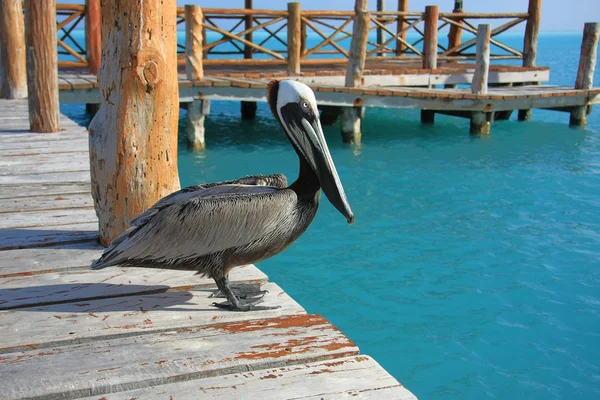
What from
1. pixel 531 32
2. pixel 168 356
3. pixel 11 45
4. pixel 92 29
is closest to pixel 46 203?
pixel 168 356

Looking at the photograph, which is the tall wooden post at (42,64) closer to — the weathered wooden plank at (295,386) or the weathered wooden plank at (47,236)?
the weathered wooden plank at (47,236)

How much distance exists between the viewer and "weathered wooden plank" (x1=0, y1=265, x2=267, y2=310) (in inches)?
107

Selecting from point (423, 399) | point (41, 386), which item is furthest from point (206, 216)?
point (423, 399)

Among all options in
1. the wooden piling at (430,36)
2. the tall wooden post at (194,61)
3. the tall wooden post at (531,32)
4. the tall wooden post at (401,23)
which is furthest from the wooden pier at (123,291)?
the tall wooden post at (401,23)

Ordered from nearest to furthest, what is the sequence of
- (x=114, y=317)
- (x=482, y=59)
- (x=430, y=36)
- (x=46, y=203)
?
(x=114, y=317)
(x=46, y=203)
(x=482, y=59)
(x=430, y=36)

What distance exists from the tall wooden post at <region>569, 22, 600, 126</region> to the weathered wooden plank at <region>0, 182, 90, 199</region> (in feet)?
34.8

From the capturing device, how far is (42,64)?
6.09m

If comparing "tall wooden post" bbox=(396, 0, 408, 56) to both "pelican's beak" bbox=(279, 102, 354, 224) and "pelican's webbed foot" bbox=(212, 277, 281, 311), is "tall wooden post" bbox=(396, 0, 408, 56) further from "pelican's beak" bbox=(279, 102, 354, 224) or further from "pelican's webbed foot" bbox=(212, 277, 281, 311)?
"pelican's webbed foot" bbox=(212, 277, 281, 311)

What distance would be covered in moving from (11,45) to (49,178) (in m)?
4.21

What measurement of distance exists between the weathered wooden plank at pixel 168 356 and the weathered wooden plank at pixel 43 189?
226 cm

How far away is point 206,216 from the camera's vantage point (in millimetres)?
2551

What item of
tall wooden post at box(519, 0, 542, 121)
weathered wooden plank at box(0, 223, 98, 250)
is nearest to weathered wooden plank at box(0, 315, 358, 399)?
weathered wooden plank at box(0, 223, 98, 250)

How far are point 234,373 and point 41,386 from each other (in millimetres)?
557

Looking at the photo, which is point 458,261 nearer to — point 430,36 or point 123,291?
point 123,291
